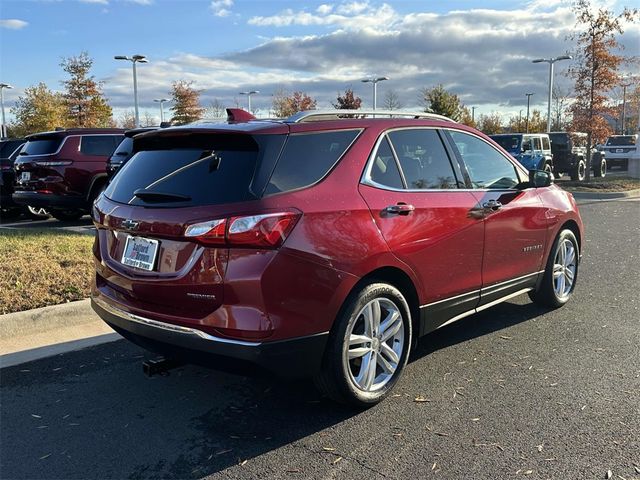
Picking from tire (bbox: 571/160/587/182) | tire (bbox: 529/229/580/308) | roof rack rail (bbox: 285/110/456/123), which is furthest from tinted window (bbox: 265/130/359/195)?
tire (bbox: 571/160/587/182)

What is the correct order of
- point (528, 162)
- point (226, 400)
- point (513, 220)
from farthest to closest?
point (528, 162)
point (513, 220)
point (226, 400)

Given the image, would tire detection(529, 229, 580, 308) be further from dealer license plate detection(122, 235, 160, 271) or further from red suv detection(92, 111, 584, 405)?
dealer license plate detection(122, 235, 160, 271)

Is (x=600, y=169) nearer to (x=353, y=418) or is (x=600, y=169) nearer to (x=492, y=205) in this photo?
(x=492, y=205)

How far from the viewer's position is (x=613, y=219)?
12320 mm

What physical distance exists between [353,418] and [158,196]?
176cm

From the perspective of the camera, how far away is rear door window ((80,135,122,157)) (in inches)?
443

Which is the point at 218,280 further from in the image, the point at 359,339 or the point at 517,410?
the point at 517,410

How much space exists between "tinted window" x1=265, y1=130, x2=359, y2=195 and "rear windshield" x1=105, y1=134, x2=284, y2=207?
8 centimetres

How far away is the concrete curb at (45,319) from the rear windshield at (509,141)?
17094 millimetres

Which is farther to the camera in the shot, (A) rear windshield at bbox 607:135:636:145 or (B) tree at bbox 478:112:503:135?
(B) tree at bbox 478:112:503:135

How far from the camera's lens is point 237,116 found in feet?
12.4

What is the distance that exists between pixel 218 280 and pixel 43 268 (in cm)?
421

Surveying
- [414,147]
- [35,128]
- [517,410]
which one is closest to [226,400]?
[517,410]

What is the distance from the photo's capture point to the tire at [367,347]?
3234 millimetres
